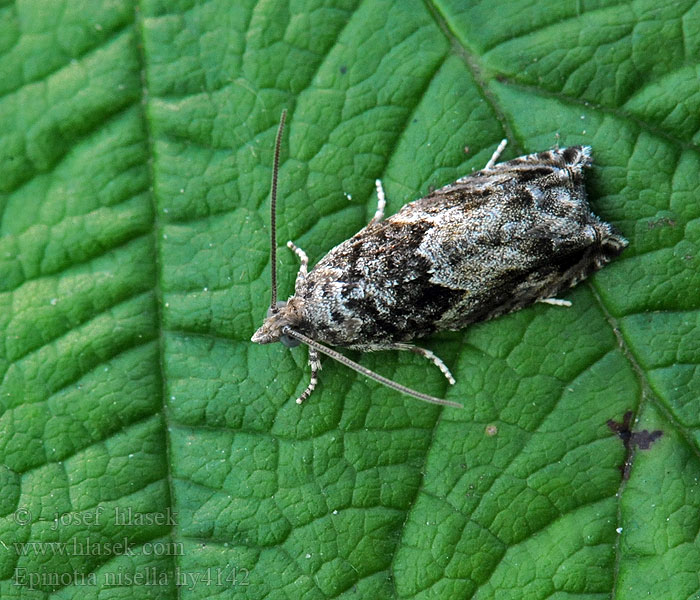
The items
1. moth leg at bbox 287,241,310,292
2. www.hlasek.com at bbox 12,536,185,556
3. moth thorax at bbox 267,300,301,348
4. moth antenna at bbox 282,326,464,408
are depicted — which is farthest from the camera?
moth leg at bbox 287,241,310,292

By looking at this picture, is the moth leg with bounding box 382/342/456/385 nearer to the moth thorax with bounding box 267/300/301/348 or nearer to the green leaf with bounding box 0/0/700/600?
the green leaf with bounding box 0/0/700/600

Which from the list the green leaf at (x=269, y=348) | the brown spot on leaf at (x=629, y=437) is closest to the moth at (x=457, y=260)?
the green leaf at (x=269, y=348)

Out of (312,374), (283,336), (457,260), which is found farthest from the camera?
(312,374)

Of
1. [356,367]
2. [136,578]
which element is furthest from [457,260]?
[136,578]

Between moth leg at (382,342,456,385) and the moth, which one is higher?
the moth

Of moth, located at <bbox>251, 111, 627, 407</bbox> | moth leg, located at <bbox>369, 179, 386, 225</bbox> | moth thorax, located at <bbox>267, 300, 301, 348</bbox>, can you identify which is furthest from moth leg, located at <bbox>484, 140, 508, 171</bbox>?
moth thorax, located at <bbox>267, 300, 301, 348</bbox>

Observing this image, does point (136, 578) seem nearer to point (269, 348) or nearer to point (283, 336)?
point (269, 348)

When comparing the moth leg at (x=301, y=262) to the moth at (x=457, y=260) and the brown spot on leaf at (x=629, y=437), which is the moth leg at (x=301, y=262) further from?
the brown spot on leaf at (x=629, y=437)
